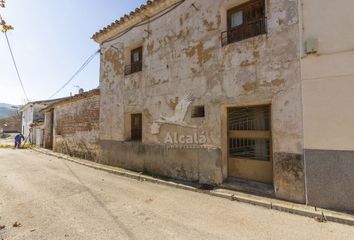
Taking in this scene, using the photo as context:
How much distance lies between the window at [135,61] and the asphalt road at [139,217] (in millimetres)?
4723

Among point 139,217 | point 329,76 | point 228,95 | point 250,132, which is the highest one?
point 329,76

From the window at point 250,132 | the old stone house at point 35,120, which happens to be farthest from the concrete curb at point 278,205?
the old stone house at point 35,120

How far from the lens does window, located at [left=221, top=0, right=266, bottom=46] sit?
17.1ft

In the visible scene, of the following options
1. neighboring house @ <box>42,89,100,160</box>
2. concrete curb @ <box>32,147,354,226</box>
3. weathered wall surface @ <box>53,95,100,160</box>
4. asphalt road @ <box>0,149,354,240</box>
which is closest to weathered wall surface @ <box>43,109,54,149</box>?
neighboring house @ <box>42,89,100,160</box>

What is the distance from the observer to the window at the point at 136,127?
846 cm

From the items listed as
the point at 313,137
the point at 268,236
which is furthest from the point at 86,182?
the point at 313,137

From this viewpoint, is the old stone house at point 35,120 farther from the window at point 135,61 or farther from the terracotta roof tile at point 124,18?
the window at point 135,61

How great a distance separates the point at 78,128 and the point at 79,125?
201 millimetres

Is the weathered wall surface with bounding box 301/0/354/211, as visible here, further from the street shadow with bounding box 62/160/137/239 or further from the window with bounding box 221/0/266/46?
the street shadow with bounding box 62/160/137/239

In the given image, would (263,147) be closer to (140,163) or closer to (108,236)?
(108,236)

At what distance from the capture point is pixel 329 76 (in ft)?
13.2

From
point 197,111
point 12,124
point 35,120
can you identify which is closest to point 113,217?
point 197,111

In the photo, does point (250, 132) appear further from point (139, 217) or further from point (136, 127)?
point (136, 127)

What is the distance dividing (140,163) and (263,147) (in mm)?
4366
